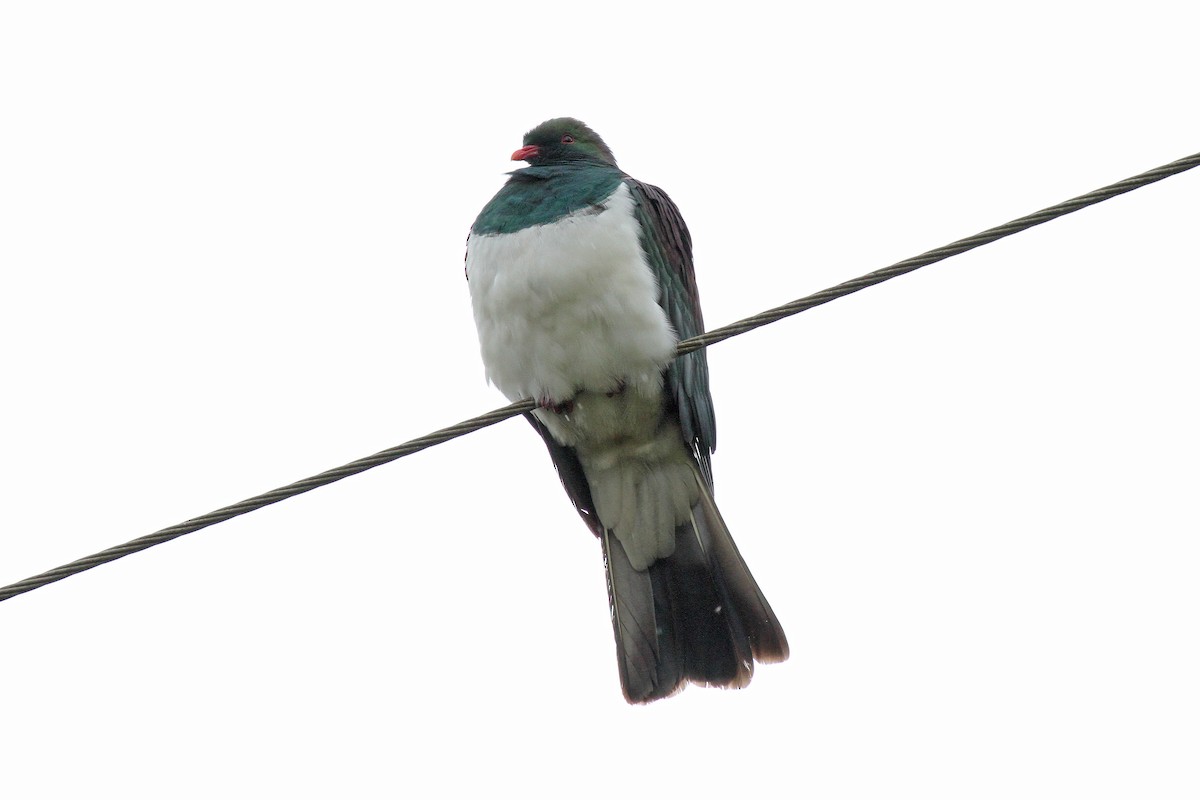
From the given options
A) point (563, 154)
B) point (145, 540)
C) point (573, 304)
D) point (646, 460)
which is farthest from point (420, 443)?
point (563, 154)

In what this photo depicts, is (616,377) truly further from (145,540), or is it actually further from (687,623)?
(145,540)

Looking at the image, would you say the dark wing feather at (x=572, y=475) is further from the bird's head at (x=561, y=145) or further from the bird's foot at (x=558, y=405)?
the bird's head at (x=561, y=145)

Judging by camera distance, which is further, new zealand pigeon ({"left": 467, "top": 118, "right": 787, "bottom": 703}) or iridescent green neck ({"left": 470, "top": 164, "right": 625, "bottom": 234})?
iridescent green neck ({"left": 470, "top": 164, "right": 625, "bottom": 234})

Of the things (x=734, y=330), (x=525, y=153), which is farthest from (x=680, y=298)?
(x=734, y=330)

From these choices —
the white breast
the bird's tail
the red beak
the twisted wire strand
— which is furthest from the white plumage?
the twisted wire strand

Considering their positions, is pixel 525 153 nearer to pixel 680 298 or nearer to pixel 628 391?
pixel 680 298

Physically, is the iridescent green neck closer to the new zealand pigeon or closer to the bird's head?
the new zealand pigeon
